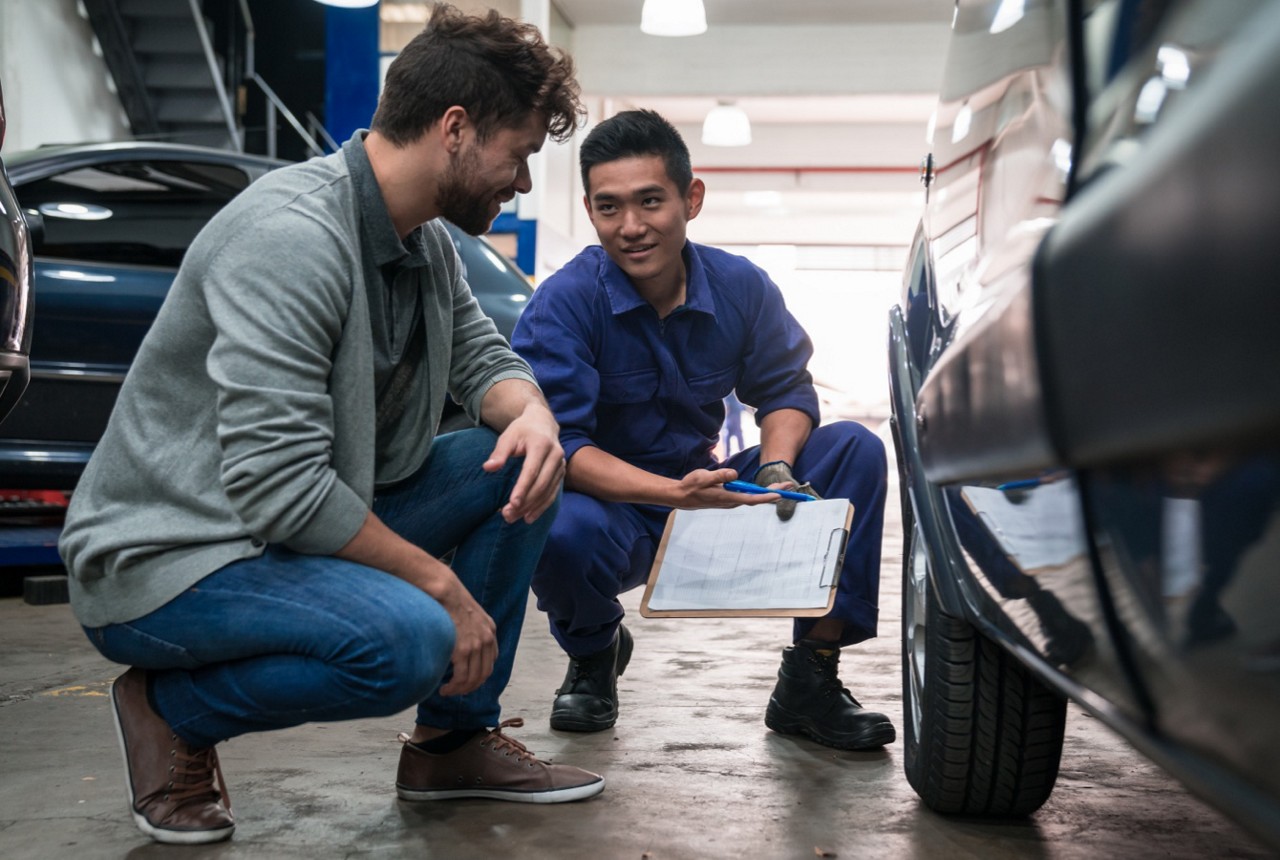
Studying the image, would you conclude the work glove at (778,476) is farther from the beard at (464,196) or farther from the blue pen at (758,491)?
the beard at (464,196)

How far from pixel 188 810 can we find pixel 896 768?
1066 millimetres

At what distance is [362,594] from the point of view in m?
1.46

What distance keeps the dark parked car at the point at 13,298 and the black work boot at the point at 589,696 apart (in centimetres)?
104

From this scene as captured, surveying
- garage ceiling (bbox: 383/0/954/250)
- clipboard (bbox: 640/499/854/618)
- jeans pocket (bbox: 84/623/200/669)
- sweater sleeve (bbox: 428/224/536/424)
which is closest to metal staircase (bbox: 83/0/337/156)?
garage ceiling (bbox: 383/0/954/250)

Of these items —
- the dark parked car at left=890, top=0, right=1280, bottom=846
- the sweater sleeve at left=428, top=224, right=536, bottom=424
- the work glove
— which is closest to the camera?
the dark parked car at left=890, top=0, right=1280, bottom=846

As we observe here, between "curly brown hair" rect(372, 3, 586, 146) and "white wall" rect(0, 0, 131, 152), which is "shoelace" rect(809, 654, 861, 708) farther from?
"white wall" rect(0, 0, 131, 152)

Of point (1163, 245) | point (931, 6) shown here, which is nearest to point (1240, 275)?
point (1163, 245)

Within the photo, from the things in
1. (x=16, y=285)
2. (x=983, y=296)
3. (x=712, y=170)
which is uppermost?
(x=712, y=170)

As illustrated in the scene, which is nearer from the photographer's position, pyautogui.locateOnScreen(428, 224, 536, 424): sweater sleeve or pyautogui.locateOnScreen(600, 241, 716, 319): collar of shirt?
pyautogui.locateOnScreen(428, 224, 536, 424): sweater sleeve

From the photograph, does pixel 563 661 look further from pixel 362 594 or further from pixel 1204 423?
pixel 1204 423

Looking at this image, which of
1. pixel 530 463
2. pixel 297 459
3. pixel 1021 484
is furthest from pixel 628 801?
pixel 1021 484

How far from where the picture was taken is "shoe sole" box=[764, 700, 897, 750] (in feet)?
7.11

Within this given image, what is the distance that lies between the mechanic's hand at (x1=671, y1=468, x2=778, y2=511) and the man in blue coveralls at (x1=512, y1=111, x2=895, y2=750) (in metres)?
0.09

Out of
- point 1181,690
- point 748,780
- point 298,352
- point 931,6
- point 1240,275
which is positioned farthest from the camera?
point 931,6
